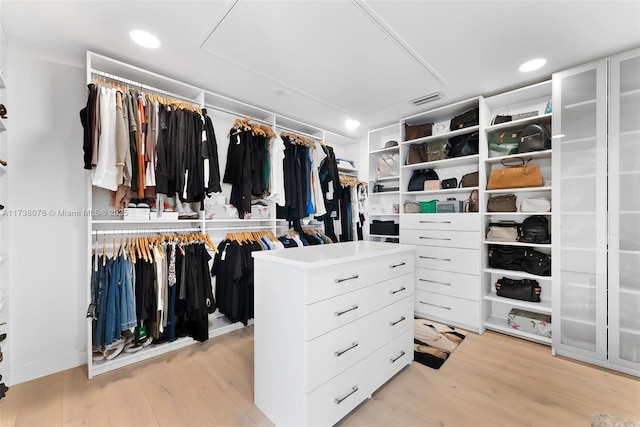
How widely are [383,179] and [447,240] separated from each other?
1232 millimetres

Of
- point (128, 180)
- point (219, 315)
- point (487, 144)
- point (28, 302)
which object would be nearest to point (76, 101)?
point (128, 180)

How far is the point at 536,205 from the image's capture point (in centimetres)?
250

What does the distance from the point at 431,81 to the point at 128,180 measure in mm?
2756

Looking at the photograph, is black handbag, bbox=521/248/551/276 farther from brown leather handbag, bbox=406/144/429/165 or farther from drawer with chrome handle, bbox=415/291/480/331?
brown leather handbag, bbox=406/144/429/165

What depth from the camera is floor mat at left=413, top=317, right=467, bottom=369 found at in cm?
219

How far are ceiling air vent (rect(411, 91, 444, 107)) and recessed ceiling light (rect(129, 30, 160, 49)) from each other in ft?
7.99

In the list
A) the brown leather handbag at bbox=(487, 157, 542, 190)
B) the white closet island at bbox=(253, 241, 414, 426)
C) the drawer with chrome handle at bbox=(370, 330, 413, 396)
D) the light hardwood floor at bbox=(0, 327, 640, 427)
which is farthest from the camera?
the brown leather handbag at bbox=(487, 157, 542, 190)

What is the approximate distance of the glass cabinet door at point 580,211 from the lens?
2119mm

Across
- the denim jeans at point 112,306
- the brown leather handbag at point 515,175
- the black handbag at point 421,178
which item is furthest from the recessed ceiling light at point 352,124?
the denim jeans at point 112,306

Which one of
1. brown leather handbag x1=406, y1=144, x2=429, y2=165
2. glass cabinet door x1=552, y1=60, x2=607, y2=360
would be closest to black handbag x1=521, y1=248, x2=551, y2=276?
glass cabinet door x1=552, y1=60, x2=607, y2=360

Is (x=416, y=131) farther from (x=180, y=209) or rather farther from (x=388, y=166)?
(x=180, y=209)

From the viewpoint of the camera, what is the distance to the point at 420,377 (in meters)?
1.94

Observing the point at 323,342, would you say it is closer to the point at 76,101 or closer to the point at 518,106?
the point at 76,101

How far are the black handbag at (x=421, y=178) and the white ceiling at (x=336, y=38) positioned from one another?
3.44ft
